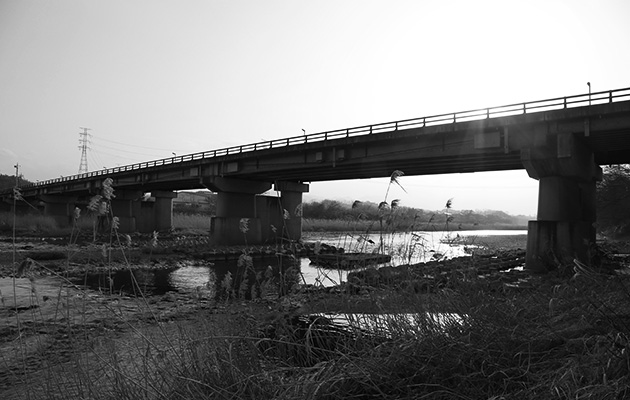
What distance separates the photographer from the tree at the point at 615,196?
32469 mm

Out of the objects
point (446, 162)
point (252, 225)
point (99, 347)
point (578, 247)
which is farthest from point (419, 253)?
point (252, 225)

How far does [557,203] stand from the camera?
811 inches

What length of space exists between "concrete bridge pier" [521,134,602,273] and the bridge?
0.05 m

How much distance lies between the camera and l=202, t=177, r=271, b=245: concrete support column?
3834 centimetres

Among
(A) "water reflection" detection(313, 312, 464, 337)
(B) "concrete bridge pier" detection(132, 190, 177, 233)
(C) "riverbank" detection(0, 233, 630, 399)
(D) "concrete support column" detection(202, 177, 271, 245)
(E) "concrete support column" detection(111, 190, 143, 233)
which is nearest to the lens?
(C) "riverbank" detection(0, 233, 630, 399)

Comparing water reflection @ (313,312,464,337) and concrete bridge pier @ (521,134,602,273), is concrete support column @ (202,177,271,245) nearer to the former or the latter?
concrete bridge pier @ (521,134,602,273)

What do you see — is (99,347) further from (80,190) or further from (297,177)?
(80,190)

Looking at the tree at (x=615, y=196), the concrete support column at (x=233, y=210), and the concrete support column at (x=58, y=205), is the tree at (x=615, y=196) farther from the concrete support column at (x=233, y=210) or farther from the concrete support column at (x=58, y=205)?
the concrete support column at (x=58, y=205)

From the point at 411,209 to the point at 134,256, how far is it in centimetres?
2515

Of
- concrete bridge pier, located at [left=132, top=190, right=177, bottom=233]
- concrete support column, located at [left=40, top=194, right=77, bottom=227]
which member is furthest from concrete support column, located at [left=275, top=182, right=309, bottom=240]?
concrete support column, located at [left=40, top=194, right=77, bottom=227]

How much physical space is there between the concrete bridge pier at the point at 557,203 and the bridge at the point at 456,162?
0.05m

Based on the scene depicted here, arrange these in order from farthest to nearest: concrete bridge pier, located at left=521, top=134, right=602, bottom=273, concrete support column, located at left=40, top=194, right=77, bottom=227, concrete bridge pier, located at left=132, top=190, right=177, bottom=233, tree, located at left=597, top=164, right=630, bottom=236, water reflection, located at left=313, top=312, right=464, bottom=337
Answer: concrete support column, located at left=40, top=194, right=77, bottom=227 < concrete bridge pier, located at left=132, top=190, right=177, bottom=233 < tree, located at left=597, top=164, right=630, bottom=236 < concrete bridge pier, located at left=521, top=134, right=602, bottom=273 < water reflection, located at left=313, top=312, right=464, bottom=337

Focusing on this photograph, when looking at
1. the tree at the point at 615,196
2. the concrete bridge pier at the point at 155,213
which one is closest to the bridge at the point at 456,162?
the tree at the point at 615,196

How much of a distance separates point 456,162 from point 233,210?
2124cm
